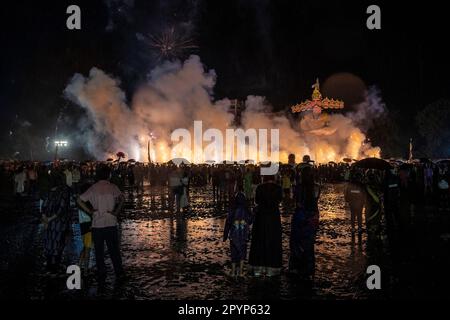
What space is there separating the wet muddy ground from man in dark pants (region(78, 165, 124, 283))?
13.1 inches

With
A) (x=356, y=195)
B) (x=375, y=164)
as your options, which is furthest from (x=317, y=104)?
(x=356, y=195)

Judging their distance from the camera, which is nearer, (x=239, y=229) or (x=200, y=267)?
(x=239, y=229)

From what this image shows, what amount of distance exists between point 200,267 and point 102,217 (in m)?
2.05

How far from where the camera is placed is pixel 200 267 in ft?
27.5

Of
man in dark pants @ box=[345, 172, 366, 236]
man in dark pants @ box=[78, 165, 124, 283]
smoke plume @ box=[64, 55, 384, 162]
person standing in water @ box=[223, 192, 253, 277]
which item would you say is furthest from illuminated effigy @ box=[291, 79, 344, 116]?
man in dark pants @ box=[78, 165, 124, 283]

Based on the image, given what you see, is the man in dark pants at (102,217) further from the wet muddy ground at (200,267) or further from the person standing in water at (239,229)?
the person standing in water at (239,229)

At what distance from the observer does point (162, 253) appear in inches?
380

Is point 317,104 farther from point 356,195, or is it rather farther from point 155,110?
point 356,195

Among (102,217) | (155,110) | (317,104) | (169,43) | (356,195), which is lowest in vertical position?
(102,217)

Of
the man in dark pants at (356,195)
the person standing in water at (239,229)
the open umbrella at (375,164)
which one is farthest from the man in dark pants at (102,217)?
the open umbrella at (375,164)

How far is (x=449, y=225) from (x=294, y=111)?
154 feet

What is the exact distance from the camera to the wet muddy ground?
22.3 feet

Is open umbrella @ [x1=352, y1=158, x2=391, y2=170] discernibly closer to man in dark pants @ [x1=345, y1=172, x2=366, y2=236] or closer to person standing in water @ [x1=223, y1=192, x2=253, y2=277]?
man in dark pants @ [x1=345, y1=172, x2=366, y2=236]

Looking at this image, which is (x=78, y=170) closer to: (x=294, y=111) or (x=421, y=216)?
(x=421, y=216)
